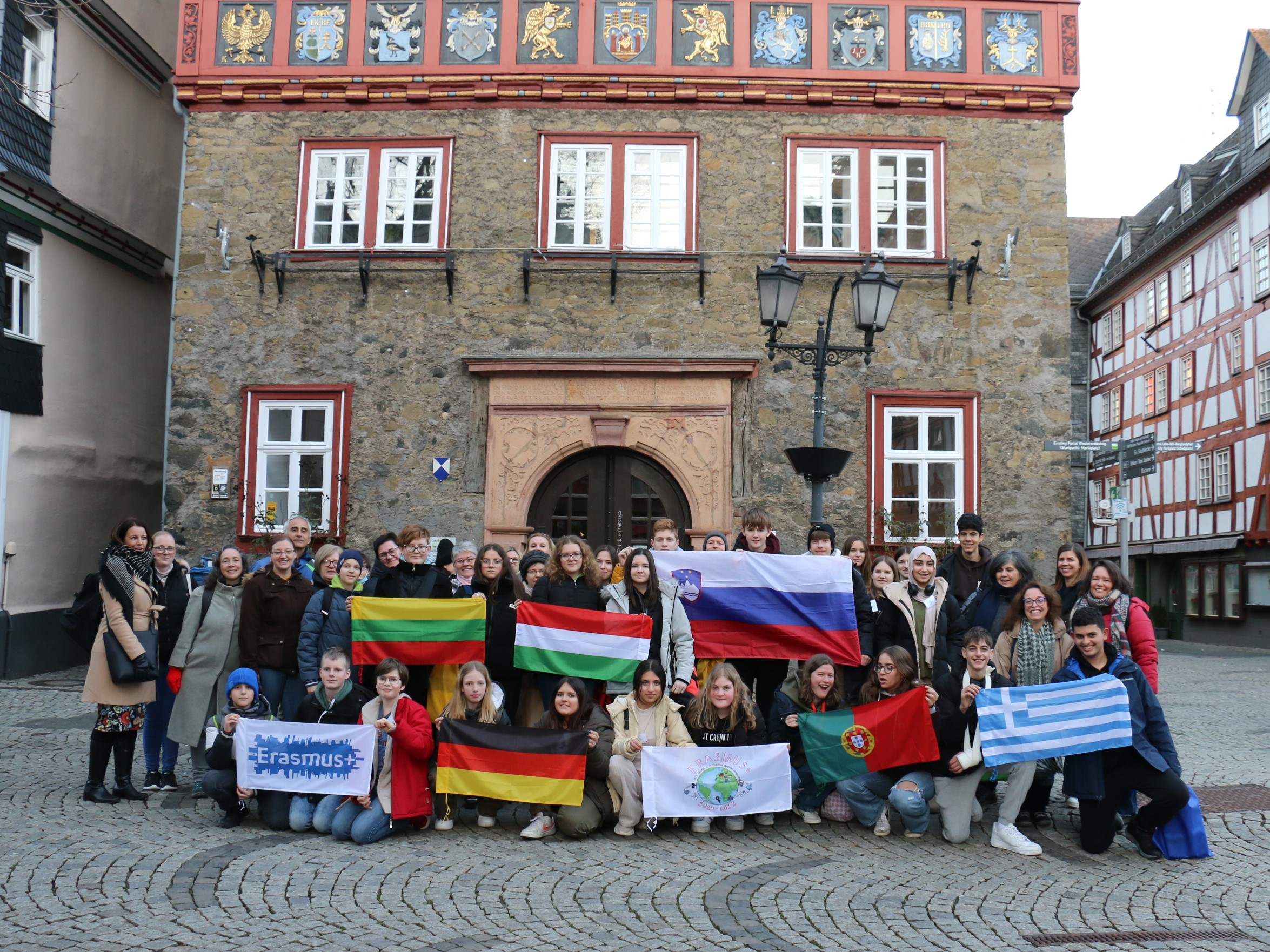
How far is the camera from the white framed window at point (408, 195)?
14617mm

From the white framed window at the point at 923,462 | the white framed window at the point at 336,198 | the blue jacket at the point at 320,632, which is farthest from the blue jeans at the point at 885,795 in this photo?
the white framed window at the point at 336,198

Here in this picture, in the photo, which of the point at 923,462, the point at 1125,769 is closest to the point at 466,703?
the point at 1125,769

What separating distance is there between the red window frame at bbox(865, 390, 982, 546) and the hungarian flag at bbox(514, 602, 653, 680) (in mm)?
7102

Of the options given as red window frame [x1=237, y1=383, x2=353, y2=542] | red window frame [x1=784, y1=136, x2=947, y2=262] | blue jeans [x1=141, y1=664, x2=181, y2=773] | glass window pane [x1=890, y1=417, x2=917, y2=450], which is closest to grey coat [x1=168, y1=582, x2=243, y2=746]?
blue jeans [x1=141, y1=664, x2=181, y2=773]

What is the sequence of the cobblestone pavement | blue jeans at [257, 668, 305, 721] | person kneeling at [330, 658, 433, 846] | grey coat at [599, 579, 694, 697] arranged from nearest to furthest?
1. the cobblestone pavement
2. person kneeling at [330, 658, 433, 846]
3. grey coat at [599, 579, 694, 697]
4. blue jeans at [257, 668, 305, 721]

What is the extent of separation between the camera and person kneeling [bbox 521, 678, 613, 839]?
662 cm

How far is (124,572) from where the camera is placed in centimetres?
760

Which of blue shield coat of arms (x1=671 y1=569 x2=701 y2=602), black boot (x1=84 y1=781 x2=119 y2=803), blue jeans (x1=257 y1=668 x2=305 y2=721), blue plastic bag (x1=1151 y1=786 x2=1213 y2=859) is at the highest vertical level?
blue shield coat of arms (x1=671 y1=569 x2=701 y2=602)

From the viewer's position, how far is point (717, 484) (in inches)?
551

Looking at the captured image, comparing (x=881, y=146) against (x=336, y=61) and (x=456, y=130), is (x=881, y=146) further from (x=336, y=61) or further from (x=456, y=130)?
(x=336, y=61)

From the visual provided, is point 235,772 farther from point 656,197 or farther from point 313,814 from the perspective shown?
point 656,197

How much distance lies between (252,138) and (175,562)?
843 cm

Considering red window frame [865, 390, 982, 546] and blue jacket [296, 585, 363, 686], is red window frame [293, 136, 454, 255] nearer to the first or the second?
red window frame [865, 390, 982, 546]

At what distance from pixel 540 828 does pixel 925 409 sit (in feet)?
29.8
